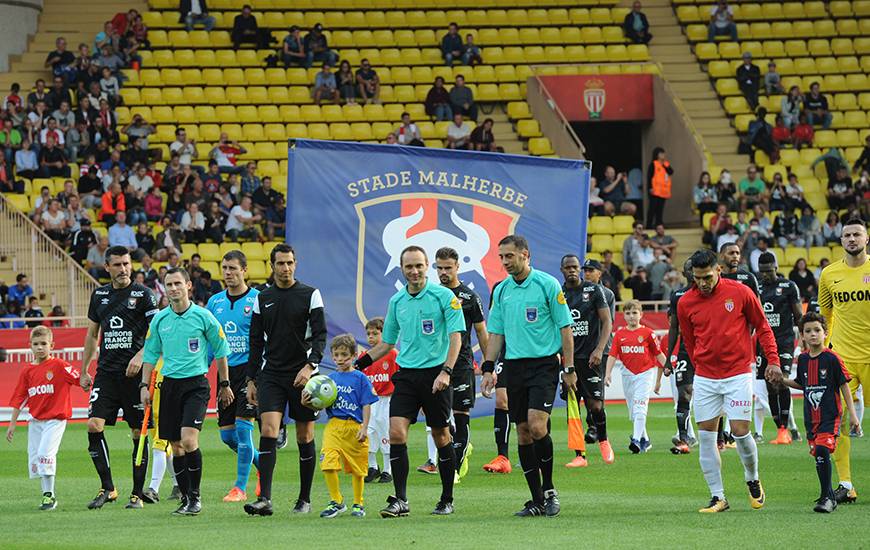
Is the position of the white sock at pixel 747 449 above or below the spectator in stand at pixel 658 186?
below

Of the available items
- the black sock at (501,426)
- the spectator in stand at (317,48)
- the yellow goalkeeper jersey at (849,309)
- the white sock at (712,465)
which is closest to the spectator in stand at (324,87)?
the spectator in stand at (317,48)

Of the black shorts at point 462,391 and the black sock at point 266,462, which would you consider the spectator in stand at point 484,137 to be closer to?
the black shorts at point 462,391

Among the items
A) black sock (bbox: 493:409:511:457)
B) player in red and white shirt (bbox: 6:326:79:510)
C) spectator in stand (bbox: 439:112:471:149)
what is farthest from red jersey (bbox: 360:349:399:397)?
spectator in stand (bbox: 439:112:471:149)

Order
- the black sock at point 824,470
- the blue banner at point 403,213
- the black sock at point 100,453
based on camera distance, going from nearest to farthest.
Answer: the black sock at point 824,470, the black sock at point 100,453, the blue banner at point 403,213

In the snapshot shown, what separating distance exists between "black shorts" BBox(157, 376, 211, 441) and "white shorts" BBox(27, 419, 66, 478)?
132cm

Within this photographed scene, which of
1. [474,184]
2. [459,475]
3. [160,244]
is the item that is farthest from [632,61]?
[459,475]

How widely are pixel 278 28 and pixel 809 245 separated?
12.5m

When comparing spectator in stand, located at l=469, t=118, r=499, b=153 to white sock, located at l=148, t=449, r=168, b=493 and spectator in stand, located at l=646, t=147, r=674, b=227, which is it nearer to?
spectator in stand, located at l=646, t=147, r=674, b=227

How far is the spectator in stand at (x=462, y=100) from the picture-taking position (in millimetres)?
30953

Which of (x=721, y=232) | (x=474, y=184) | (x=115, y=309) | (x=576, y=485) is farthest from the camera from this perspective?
(x=721, y=232)

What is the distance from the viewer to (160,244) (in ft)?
83.9

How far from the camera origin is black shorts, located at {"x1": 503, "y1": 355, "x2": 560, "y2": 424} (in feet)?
35.7

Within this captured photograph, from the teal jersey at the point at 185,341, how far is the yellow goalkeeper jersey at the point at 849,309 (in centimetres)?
503

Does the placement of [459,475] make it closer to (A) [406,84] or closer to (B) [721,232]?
(B) [721,232]
